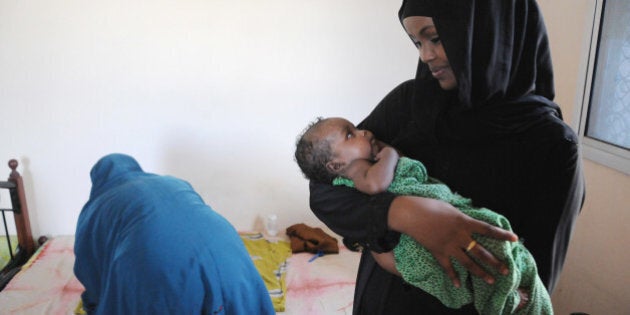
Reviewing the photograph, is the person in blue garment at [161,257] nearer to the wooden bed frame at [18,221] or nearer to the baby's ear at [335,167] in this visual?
the baby's ear at [335,167]

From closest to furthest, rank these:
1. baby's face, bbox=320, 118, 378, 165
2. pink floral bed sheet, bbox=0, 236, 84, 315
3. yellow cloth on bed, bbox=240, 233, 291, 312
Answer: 1. baby's face, bbox=320, 118, 378, 165
2. pink floral bed sheet, bbox=0, 236, 84, 315
3. yellow cloth on bed, bbox=240, 233, 291, 312

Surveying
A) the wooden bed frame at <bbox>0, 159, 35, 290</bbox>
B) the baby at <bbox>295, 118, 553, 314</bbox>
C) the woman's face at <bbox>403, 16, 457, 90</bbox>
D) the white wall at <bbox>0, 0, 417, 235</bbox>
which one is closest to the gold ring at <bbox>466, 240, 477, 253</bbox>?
the baby at <bbox>295, 118, 553, 314</bbox>

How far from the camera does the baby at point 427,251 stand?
2.44 ft

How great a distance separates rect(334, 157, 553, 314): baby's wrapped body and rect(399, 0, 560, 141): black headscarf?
147mm

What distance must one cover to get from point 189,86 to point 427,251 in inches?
82.5

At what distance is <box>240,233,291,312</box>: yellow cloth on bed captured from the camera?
7.06 feet

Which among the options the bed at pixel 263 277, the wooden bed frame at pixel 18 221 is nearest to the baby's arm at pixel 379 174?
the bed at pixel 263 277

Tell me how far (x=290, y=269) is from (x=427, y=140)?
1635 mm

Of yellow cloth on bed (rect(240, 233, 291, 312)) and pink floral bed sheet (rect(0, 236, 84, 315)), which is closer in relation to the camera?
pink floral bed sheet (rect(0, 236, 84, 315))

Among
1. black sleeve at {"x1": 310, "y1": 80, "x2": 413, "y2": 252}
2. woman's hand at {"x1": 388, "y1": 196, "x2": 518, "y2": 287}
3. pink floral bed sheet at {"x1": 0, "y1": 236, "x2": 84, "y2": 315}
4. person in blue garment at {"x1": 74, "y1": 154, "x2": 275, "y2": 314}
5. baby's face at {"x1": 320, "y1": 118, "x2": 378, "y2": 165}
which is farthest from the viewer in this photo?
pink floral bed sheet at {"x1": 0, "y1": 236, "x2": 84, "y2": 315}

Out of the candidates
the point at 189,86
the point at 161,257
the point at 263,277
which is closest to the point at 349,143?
the point at 161,257

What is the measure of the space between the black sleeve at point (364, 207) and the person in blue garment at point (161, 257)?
46 centimetres

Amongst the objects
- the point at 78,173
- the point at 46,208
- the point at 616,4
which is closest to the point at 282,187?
the point at 78,173

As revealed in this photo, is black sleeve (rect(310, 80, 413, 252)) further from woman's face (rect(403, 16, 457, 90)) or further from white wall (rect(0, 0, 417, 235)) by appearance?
white wall (rect(0, 0, 417, 235))
